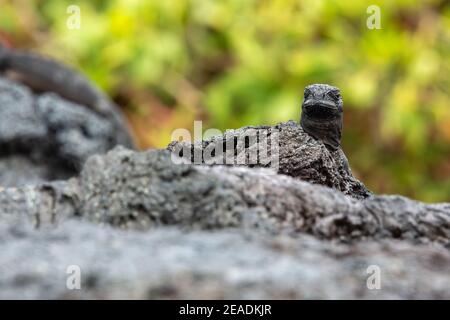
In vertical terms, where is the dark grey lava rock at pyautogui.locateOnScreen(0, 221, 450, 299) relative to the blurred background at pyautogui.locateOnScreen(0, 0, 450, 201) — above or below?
below

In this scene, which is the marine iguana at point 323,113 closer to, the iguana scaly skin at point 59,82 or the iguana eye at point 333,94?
the iguana eye at point 333,94

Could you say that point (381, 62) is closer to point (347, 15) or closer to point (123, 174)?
point (347, 15)

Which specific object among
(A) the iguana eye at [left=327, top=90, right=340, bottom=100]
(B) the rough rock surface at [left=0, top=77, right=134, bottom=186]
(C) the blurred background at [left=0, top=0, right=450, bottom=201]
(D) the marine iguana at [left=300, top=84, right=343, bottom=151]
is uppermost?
(C) the blurred background at [left=0, top=0, right=450, bottom=201]

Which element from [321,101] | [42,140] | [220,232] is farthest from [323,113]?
[42,140]

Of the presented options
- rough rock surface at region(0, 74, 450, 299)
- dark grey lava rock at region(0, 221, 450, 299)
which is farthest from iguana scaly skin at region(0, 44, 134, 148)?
dark grey lava rock at region(0, 221, 450, 299)

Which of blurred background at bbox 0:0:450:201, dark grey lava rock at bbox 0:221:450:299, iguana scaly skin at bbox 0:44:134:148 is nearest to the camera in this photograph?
dark grey lava rock at bbox 0:221:450:299

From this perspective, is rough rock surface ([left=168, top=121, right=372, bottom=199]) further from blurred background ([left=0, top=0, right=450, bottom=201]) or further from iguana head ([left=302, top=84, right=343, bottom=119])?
blurred background ([left=0, top=0, right=450, bottom=201])

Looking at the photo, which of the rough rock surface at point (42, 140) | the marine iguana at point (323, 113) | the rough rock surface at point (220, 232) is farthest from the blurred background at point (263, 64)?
the rough rock surface at point (220, 232)

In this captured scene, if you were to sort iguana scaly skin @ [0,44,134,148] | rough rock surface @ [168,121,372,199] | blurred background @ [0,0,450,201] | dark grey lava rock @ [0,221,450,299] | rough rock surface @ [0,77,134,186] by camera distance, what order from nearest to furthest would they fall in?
dark grey lava rock @ [0,221,450,299]
rough rock surface @ [168,121,372,199]
rough rock surface @ [0,77,134,186]
iguana scaly skin @ [0,44,134,148]
blurred background @ [0,0,450,201]
